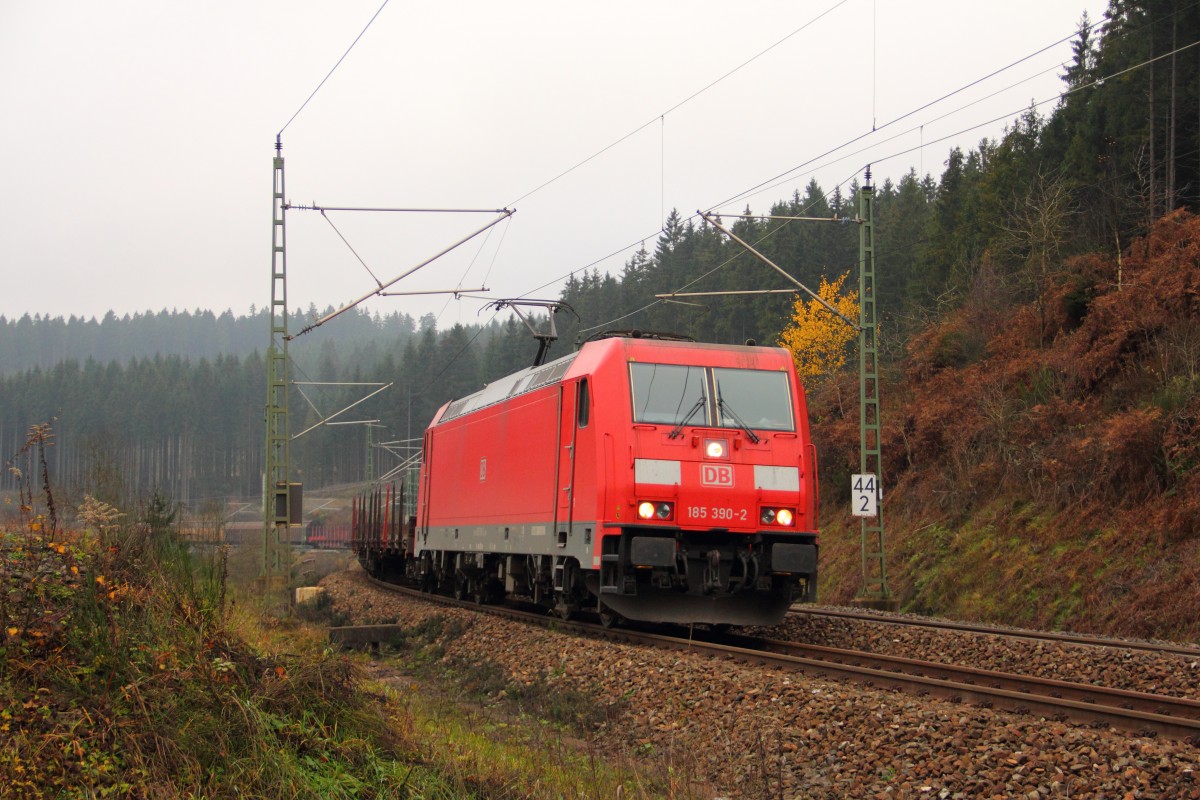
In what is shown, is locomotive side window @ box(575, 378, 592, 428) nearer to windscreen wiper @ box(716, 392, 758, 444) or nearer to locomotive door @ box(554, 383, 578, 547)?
locomotive door @ box(554, 383, 578, 547)

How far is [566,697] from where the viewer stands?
10805 mm

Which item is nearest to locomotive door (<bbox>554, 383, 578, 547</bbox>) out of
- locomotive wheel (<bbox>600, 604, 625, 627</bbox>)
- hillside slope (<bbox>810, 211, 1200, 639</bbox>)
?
locomotive wheel (<bbox>600, 604, 625, 627</bbox>)

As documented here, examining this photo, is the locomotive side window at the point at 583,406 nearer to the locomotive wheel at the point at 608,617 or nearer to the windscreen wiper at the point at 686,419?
the windscreen wiper at the point at 686,419

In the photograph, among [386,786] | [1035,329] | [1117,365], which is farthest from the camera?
[1035,329]

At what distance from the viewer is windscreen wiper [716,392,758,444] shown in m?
13.5

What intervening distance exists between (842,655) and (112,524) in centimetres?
739

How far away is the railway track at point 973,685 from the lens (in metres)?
7.64

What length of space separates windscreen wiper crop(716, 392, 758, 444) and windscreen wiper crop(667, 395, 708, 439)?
18 cm

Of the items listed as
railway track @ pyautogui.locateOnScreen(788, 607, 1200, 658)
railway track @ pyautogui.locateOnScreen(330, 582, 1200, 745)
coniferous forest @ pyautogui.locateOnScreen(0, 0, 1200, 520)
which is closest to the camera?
railway track @ pyautogui.locateOnScreen(330, 582, 1200, 745)

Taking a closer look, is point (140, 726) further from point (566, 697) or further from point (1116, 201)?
point (1116, 201)

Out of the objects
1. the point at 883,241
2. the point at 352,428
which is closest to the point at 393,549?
the point at 883,241

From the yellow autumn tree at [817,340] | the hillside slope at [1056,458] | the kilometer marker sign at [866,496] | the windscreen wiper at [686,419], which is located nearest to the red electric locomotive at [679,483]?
the windscreen wiper at [686,419]

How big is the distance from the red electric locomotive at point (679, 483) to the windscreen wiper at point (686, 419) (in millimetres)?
14

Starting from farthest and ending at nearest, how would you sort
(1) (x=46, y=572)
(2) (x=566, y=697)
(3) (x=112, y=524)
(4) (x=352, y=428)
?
(4) (x=352, y=428) → (2) (x=566, y=697) → (3) (x=112, y=524) → (1) (x=46, y=572)
